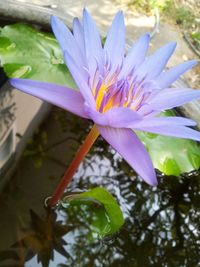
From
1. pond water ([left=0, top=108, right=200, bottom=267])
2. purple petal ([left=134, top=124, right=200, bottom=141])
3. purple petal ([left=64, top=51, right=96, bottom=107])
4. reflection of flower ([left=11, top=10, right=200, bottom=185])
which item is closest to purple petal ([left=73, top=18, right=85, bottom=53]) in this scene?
reflection of flower ([left=11, top=10, right=200, bottom=185])

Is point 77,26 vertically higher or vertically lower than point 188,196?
higher

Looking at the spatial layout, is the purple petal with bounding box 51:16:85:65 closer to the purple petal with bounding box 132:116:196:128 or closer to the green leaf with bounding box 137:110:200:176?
the purple petal with bounding box 132:116:196:128

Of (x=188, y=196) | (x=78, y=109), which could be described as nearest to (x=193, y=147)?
(x=188, y=196)

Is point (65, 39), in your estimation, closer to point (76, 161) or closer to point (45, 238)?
point (76, 161)

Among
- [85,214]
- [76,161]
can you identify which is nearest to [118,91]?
[76,161]

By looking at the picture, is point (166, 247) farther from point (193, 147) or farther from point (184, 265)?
point (193, 147)

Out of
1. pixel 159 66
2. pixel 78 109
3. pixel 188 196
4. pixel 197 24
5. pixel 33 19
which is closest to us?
pixel 78 109
